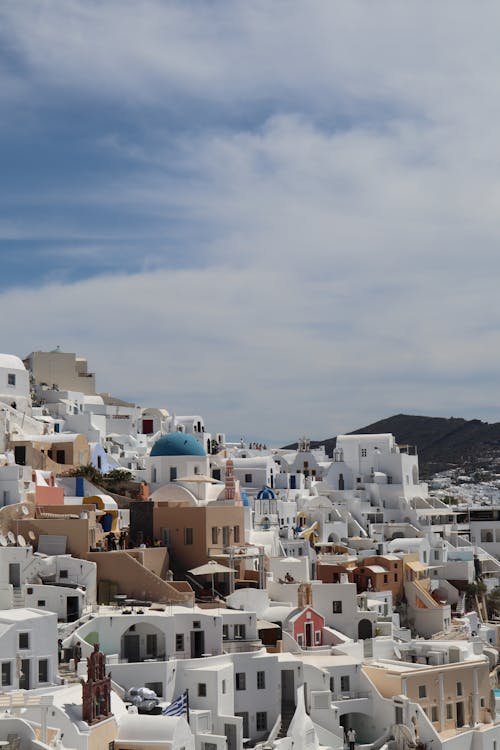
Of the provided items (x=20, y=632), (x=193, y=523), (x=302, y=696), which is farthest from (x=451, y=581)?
(x=20, y=632)

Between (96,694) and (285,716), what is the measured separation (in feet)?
33.5

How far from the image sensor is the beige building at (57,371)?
79.5 meters

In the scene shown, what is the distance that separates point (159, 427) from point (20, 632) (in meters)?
45.3

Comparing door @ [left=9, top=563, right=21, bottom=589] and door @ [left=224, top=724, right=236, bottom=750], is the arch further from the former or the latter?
door @ [left=9, top=563, right=21, bottom=589]

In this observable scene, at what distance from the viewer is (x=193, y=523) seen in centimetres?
4722

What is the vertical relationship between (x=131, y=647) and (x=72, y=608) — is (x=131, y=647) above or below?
below

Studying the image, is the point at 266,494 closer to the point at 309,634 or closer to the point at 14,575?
the point at 309,634

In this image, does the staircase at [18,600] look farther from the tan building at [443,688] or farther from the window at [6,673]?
the tan building at [443,688]

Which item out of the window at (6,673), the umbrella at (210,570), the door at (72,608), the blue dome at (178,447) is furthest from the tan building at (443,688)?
the blue dome at (178,447)

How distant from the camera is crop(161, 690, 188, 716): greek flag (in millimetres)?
34594

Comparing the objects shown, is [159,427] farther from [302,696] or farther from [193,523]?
[302,696]

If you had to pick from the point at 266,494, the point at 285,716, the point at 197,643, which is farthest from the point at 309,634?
the point at 266,494

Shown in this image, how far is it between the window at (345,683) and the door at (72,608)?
1002 cm

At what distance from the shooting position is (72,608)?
131ft
